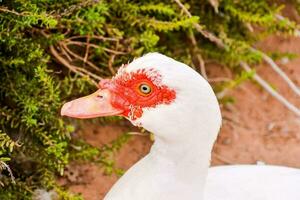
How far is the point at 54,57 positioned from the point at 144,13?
37cm

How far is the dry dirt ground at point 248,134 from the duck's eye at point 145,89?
0.88 meters

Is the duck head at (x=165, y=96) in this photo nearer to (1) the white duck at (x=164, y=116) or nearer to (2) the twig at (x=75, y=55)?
(1) the white duck at (x=164, y=116)

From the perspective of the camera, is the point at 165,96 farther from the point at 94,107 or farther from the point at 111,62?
the point at 111,62

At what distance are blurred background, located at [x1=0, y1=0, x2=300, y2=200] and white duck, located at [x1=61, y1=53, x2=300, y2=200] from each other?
388 mm

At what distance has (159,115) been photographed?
6.90 feet

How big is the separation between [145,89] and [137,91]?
0.08ft

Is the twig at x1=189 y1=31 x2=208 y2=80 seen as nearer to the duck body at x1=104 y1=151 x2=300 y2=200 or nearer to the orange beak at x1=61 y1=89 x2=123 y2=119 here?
the duck body at x1=104 y1=151 x2=300 y2=200

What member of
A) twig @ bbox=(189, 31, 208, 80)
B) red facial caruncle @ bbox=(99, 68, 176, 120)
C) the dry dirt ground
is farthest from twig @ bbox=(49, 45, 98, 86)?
red facial caruncle @ bbox=(99, 68, 176, 120)

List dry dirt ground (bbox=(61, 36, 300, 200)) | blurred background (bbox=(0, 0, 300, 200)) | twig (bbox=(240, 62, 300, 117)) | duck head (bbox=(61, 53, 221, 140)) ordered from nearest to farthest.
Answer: duck head (bbox=(61, 53, 221, 140)) < blurred background (bbox=(0, 0, 300, 200)) < dry dirt ground (bbox=(61, 36, 300, 200)) < twig (bbox=(240, 62, 300, 117))

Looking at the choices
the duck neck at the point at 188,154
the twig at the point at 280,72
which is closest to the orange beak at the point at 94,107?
the duck neck at the point at 188,154

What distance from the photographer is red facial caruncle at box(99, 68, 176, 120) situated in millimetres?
2082

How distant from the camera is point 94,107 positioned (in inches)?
86.4

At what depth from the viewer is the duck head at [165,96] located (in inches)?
81.4

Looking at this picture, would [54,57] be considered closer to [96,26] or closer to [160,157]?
[96,26]
